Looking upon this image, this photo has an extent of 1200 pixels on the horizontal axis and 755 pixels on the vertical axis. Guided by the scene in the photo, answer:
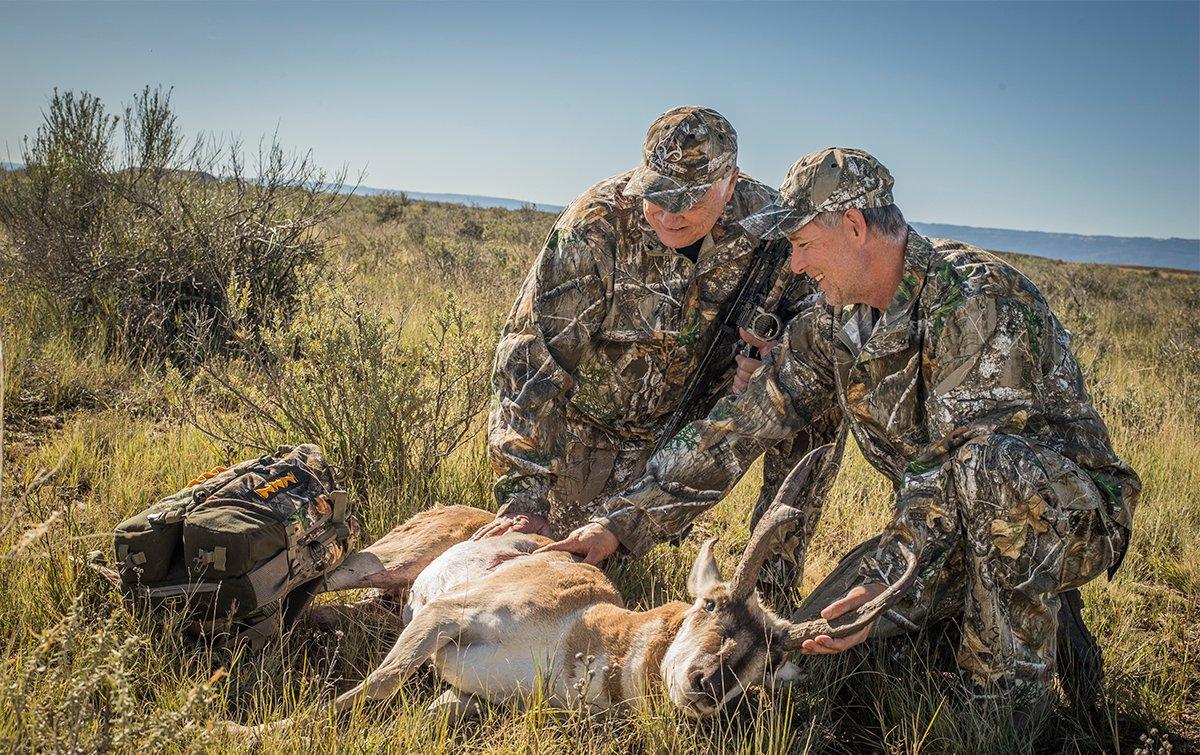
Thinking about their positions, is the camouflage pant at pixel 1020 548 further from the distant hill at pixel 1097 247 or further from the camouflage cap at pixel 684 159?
A: the distant hill at pixel 1097 247

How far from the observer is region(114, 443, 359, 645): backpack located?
3400 mm

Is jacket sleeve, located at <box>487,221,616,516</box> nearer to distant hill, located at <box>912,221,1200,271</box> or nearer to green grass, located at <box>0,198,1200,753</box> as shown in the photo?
green grass, located at <box>0,198,1200,753</box>

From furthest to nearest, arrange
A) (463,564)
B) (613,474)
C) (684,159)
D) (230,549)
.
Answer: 1. (613,474)
2. (684,159)
3. (463,564)
4. (230,549)

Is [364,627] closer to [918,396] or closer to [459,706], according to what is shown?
[459,706]

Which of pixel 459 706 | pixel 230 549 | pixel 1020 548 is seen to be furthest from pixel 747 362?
pixel 230 549

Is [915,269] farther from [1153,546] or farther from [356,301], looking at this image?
[356,301]

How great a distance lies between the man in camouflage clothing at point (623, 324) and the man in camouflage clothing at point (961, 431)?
0.65m

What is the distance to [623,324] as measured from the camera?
5.11m

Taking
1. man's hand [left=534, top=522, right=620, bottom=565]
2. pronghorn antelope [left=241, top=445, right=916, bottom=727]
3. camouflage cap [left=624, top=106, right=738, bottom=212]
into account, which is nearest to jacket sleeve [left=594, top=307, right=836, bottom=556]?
man's hand [left=534, top=522, right=620, bottom=565]

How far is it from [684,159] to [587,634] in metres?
2.28

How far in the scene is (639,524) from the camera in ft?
14.0

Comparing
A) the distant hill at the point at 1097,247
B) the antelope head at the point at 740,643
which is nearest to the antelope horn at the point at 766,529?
the antelope head at the point at 740,643

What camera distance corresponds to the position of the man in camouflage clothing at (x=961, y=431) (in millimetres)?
3461

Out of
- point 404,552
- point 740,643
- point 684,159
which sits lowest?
point 404,552
